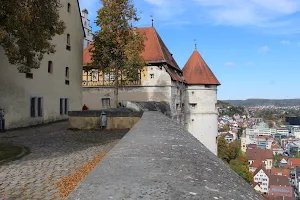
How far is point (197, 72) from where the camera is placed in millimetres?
40281

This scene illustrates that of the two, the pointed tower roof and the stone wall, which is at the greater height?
the pointed tower roof

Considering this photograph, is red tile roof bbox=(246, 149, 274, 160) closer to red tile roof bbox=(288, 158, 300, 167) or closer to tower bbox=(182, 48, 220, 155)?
red tile roof bbox=(288, 158, 300, 167)

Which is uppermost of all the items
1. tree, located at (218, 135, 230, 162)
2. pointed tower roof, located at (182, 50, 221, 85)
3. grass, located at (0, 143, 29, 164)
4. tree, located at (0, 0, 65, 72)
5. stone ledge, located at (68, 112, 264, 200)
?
pointed tower roof, located at (182, 50, 221, 85)

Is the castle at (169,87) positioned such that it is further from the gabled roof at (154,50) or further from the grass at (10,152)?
the grass at (10,152)

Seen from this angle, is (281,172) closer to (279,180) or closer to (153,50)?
(279,180)

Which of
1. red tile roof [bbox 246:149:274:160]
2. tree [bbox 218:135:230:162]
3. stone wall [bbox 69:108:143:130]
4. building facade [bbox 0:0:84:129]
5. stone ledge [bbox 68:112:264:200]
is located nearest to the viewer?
stone ledge [bbox 68:112:264:200]

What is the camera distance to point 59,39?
24.0m

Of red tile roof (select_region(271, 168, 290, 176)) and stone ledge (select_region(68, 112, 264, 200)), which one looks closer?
stone ledge (select_region(68, 112, 264, 200))

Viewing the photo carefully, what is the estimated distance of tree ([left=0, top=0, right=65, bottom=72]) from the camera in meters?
8.75

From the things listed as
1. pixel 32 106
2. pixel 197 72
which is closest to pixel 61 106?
pixel 32 106

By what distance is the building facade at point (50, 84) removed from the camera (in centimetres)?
1819

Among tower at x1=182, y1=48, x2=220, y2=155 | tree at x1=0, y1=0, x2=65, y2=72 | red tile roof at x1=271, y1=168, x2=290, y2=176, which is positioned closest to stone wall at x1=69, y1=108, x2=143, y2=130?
tree at x1=0, y1=0, x2=65, y2=72

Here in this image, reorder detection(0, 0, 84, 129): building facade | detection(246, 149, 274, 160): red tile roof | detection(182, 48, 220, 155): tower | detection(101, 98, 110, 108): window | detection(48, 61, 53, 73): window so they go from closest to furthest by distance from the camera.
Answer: detection(0, 0, 84, 129): building facade → detection(48, 61, 53, 73): window → detection(101, 98, 110, 108): window → detection(182, 48, 220, 155): tower → detection(246, 149, 274, 160): red tile roof

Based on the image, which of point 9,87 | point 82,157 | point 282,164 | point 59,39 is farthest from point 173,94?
point 282,164
